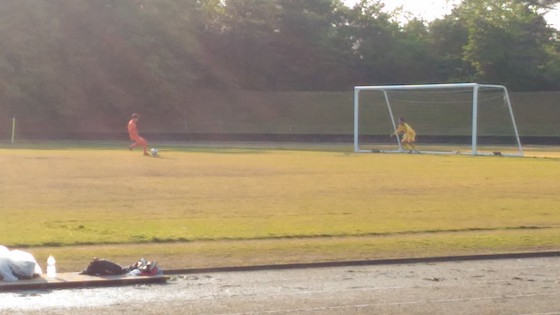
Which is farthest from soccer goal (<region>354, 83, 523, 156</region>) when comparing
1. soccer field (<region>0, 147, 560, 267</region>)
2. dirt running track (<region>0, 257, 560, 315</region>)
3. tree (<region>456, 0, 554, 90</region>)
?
dirt running track (<region>0, 257, 560, 315</region>)

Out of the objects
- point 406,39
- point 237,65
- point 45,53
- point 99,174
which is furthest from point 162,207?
point 406,39

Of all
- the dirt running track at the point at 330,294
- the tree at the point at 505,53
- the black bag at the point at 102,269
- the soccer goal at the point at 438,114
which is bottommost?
the dirt running track at the point at 330,294

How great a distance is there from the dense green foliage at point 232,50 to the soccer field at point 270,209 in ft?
91.8

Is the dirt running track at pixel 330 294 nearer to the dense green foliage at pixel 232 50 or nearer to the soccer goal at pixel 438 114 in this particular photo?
the soccer goal at pixel 438 114

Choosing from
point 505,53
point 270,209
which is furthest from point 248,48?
point 270,209

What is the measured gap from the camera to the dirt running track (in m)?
10.2

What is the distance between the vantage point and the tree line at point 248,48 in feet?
200

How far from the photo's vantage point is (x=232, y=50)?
75.2 metres

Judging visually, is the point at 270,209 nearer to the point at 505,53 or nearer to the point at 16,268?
the point at 16,268

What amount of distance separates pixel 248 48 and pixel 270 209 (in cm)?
5670

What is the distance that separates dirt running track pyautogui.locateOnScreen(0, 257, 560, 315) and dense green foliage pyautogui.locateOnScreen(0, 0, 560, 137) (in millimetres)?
48864

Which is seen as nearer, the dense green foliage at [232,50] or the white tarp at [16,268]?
the white tarp at [16,268]

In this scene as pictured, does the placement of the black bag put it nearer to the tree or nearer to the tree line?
the tree line

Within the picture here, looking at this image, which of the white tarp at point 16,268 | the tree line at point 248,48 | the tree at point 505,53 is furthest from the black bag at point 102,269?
the tree at point 505,53
